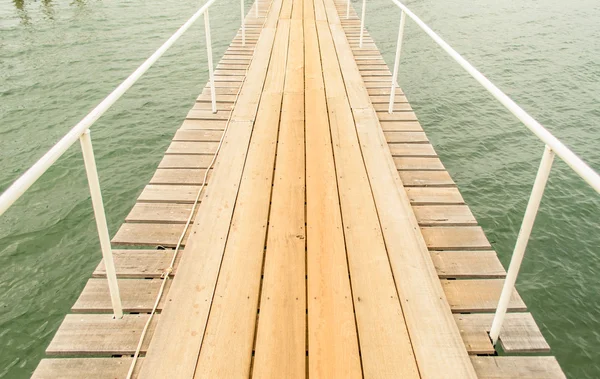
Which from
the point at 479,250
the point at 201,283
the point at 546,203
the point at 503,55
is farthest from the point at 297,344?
the point at 503,55

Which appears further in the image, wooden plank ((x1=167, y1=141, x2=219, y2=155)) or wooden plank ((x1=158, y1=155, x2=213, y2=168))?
wooden plank ((x1=167, y1=141, x2=219, y2=155))

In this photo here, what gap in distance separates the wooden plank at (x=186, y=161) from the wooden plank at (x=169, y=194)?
345 mm

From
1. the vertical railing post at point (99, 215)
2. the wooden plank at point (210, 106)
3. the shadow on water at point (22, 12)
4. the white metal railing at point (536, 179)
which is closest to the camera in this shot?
the white metal railing at point (536, 179)

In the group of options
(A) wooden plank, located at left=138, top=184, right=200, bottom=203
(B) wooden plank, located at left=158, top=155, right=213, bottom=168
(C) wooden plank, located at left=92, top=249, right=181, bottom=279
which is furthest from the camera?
(B) wooden plank, located at left=158, top=155, right=213, bottom=168

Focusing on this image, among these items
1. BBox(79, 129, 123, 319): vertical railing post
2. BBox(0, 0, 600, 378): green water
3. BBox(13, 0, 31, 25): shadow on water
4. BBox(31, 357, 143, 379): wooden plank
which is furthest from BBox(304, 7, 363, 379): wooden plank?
BBox(13, 0, 31, 25): shadow on water

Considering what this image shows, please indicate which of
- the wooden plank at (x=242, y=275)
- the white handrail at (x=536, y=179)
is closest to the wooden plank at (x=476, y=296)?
the white handrail at (x=536, y=179)

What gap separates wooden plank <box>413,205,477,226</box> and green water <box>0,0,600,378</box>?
1666 mm

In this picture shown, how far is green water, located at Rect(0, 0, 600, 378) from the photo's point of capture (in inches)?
180

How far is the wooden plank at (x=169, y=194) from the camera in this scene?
3.61m

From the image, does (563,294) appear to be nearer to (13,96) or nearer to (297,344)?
(297,344)

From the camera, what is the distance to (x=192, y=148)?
4.38 metres

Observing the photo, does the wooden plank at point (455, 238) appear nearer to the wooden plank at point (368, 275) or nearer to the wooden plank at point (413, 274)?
the wooden plank at point (413, 274)

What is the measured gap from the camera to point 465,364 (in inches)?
90.7

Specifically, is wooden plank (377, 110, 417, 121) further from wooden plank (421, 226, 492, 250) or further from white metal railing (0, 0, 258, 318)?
white metal railing (0, 0, 258, 318)
